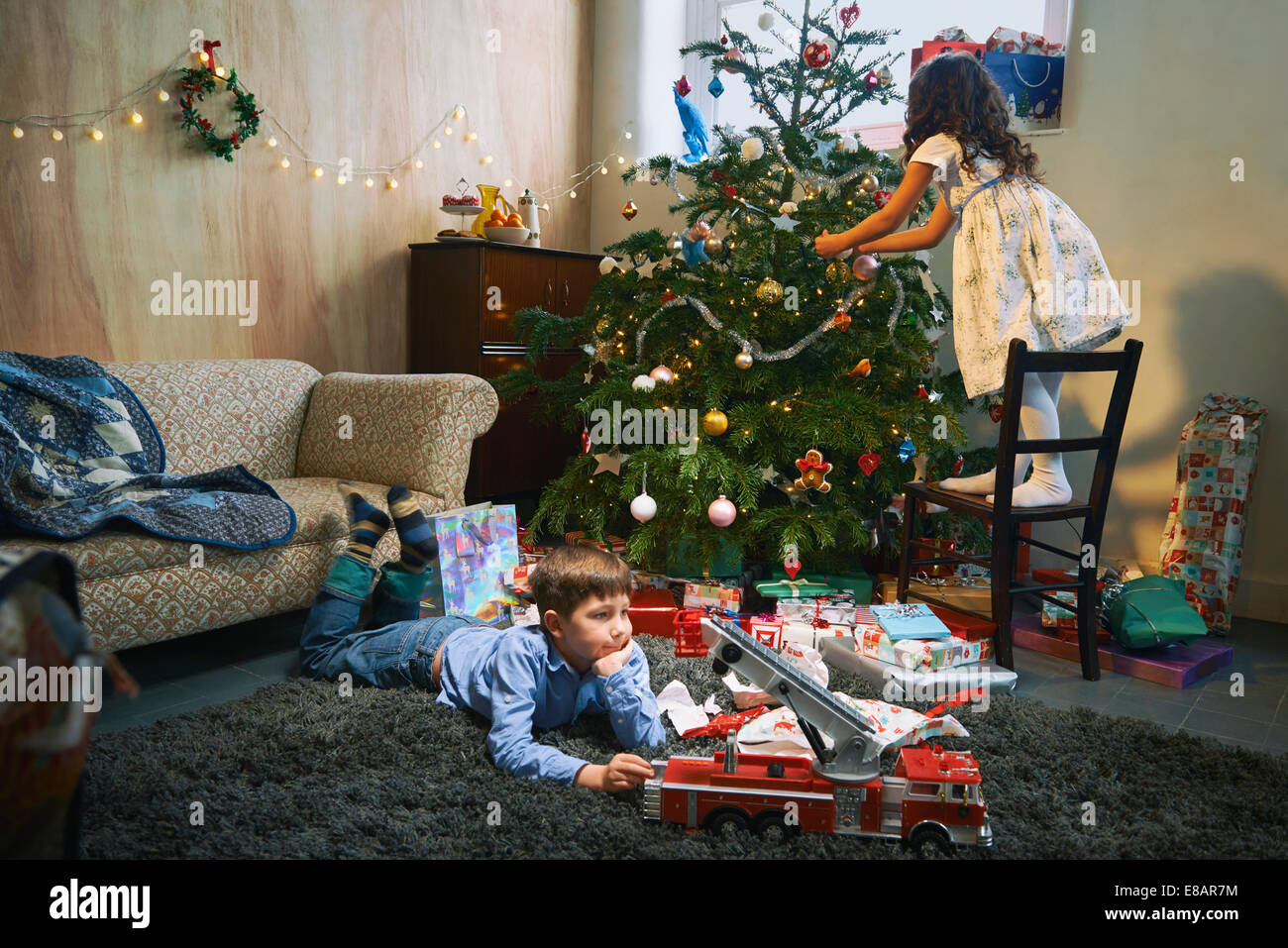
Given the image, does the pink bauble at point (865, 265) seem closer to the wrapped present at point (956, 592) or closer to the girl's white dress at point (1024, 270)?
the girl's white dress at point (1024, 270)

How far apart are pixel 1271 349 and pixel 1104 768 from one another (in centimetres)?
203

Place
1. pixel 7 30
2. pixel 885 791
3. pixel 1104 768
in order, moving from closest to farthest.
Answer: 1. pixel 885 791
2. pixel 1104 768
3. pixel 7 30

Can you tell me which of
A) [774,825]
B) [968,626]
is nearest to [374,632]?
[774,825]

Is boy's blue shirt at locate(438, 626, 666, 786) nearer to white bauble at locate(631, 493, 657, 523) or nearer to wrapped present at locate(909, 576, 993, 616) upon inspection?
white bauble at locate(631, 493, 657, 523)

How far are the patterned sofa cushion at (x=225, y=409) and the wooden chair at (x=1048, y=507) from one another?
2139 millimetres

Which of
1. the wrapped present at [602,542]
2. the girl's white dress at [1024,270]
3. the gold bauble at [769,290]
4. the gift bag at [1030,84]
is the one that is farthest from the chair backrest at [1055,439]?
the gift bag at [1030,84]

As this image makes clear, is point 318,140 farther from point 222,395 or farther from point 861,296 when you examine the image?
point 861,296

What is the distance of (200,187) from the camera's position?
133 inches

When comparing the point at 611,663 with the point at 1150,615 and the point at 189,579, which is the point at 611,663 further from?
the point at 1150,615

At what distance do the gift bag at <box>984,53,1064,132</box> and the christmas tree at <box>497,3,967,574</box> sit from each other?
0.75m

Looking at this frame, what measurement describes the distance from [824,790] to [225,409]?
2.32 m

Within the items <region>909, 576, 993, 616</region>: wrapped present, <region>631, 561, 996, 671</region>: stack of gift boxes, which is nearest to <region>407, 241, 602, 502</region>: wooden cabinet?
<region>631, 561, 996, 671</region>: stack of gift boxes

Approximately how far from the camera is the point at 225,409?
300 centimetres

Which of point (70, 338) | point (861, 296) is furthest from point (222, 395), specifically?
point (861, 296)
